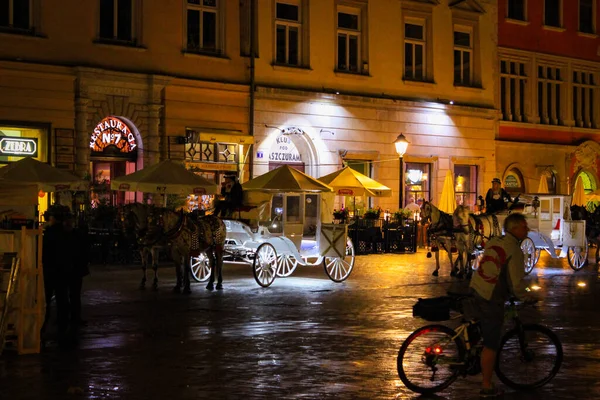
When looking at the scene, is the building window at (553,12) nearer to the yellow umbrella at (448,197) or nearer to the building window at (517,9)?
the building window at (517,9)

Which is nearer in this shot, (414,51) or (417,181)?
(414,51)

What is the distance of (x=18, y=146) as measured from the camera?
83.1ft

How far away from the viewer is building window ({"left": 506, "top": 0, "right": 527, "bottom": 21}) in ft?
123

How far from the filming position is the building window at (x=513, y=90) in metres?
37.5

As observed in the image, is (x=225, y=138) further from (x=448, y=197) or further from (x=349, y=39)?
(x=448, y=197)

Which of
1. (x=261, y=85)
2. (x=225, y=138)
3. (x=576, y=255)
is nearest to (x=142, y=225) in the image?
(x=225, y=138)

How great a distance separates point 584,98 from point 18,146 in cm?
2582

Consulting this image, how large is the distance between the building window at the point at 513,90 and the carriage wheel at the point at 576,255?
1410 centimetres

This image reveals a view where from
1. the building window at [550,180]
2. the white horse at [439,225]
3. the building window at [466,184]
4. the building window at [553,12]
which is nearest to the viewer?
the white horse at [439,225]

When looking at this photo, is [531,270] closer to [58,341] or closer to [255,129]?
[255,129]

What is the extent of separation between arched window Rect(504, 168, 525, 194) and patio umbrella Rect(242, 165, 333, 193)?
19225 millimetres

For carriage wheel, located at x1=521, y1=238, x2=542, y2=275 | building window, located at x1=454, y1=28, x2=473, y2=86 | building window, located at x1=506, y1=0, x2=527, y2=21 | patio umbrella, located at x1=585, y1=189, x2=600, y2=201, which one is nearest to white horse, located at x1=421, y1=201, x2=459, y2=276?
carriage wheel, located at x1=521, y1=238, x2=542, y2=275

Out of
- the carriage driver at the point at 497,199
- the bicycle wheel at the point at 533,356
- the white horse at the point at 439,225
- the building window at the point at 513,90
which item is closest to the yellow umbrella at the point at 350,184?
the carriage driver at the point at 497,199

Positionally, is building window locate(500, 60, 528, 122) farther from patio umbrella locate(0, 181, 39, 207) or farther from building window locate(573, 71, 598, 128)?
patio umbrella locate(0, 181, 39, 207)
